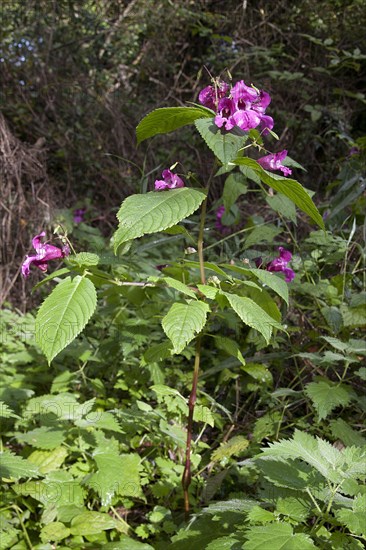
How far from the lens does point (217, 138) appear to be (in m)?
1.42

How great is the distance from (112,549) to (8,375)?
110 centimetres

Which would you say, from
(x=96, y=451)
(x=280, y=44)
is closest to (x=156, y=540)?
(x=96, y=451)

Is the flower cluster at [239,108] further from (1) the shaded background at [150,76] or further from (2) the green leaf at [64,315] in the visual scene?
(1) the shaded background at [150,76]

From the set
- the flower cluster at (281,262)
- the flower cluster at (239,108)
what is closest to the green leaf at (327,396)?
the flower cluster at (281,262)

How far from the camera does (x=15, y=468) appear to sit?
1.55 metres

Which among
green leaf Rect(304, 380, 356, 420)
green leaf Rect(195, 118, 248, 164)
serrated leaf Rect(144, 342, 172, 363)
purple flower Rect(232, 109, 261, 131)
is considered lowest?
green leaf Rect(304, 380, 356, 420)

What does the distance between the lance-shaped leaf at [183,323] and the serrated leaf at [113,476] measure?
689mm

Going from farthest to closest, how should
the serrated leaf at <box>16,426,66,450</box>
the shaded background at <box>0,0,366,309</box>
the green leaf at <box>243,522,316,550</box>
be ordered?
the shaded background at <box>0,0,366,309</box>, the serrated leaf at <box>16,426,66,450</box>, the green leaf at <box>243,522,316,550</box>

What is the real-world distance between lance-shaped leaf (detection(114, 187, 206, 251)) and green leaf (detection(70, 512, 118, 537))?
0.94m

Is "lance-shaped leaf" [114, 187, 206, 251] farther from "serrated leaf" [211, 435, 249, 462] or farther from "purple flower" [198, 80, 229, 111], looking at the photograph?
"serrated leaf" [211, 435, 249, 462]

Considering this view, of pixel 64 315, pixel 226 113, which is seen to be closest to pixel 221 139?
pixel 226 113

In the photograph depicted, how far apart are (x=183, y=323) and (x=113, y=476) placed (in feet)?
2.33

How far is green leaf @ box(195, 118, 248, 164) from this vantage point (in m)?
1.36

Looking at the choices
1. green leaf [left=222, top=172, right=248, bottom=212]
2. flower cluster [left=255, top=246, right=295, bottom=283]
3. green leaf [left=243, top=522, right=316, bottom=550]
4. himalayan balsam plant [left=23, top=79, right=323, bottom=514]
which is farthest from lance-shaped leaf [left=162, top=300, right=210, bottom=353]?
green leaf [left=222, top=172, right=248, bottom=212]
